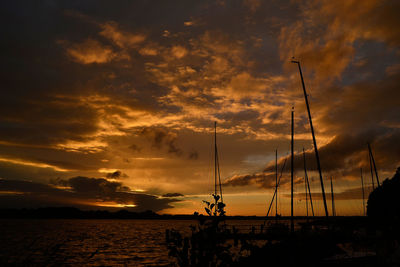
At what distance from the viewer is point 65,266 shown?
35.2 m

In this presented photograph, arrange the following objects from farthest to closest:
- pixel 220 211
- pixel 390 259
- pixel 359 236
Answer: pixel 220 211
pixel 359 236
pixel 390 259

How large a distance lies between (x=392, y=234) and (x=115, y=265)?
124ft

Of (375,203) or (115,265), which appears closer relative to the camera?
(115,265)

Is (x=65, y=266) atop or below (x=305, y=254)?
below

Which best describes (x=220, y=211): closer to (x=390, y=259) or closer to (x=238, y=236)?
(x=238, y=236)

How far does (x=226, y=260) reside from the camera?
6766mm

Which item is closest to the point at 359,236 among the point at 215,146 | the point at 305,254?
the point at 305,254

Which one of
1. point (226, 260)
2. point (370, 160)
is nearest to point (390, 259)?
point (226, 260)

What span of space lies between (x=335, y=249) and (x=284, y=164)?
36867 mm

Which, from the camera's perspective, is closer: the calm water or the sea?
the sea

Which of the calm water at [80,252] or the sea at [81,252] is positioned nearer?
the sea at [81,252]

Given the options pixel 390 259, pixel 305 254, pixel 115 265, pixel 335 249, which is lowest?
pixel 115 265

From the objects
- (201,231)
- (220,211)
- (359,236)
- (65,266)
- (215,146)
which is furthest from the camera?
(215,146)

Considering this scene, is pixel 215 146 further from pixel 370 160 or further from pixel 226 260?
pixel 226 260
